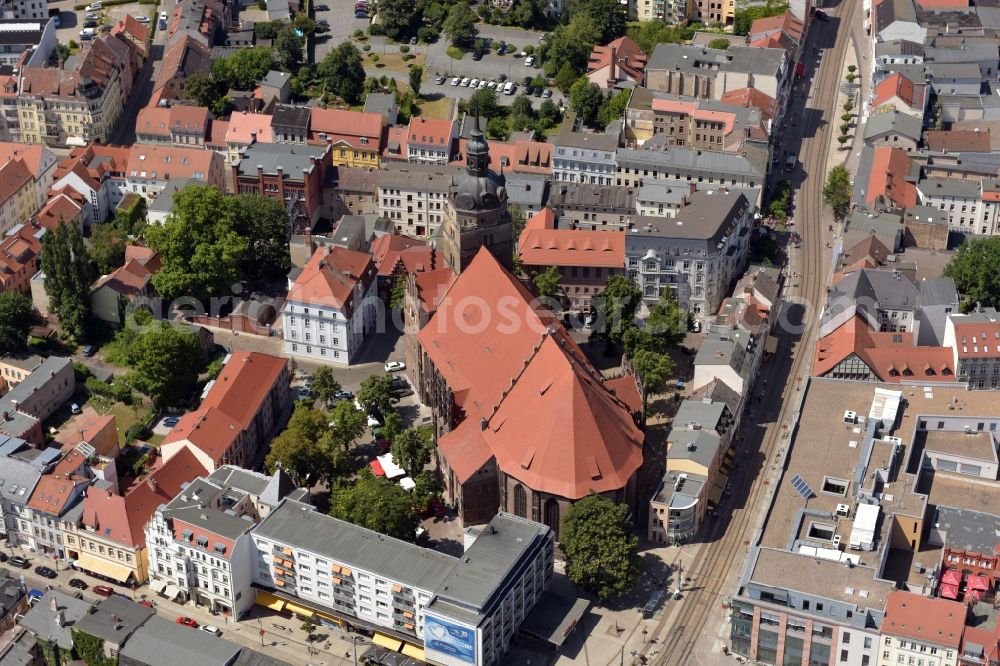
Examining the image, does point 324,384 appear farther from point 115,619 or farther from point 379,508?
point 115,619

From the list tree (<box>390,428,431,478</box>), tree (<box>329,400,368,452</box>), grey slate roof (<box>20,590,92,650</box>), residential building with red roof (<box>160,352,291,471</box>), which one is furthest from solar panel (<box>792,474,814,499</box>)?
grey slate roof (<box>20,590,92,650</box>)

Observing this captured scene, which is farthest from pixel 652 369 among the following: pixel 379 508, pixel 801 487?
pixel 379 508

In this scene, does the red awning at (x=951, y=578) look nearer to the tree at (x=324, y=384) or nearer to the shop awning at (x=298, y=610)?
the shop awning at (x=298, y=610)

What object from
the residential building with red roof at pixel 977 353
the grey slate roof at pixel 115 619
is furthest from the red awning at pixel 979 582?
the grey slate roof at pixel 115 619

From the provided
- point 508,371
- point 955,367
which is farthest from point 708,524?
point 955,367

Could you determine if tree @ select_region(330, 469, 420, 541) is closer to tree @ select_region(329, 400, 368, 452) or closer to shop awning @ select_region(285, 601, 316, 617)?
shop awning @ select_region(285, 601, 316, 617)

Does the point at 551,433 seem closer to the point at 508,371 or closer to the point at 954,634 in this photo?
the point at 508,371
